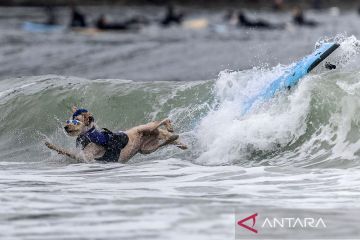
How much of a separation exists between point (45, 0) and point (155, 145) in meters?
47.5

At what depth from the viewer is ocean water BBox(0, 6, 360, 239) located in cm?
986

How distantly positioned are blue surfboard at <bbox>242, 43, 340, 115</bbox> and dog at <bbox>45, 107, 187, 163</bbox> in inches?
73.7

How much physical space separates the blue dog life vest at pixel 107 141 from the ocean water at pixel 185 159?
0.27m

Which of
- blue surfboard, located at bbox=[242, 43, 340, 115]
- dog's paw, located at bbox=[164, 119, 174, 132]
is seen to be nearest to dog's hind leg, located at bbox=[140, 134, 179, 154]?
dog's paw, located at bbox=[164, 119, 174, 132]

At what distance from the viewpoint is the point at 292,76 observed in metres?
15.0

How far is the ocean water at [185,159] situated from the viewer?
32.3 ft

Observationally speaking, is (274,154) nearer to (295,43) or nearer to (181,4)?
(295,43)

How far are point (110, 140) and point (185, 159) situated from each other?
1.24 metres

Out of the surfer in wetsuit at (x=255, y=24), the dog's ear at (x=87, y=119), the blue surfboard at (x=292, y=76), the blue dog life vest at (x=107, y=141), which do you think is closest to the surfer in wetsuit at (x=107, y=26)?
the surfer in wetsuit at (x=255, y=24)

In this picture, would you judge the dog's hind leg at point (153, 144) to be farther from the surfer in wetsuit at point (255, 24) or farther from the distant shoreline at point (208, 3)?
the distant shoreline at point (208, 3)

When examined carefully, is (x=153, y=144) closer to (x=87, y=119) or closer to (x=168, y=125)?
(x=168, y=125)

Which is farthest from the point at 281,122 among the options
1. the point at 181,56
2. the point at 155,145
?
the point at 181,56

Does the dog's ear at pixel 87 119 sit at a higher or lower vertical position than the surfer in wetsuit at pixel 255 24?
lower

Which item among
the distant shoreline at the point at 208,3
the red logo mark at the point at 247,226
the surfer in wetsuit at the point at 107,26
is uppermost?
the distant shoreline at the point at 208,3
